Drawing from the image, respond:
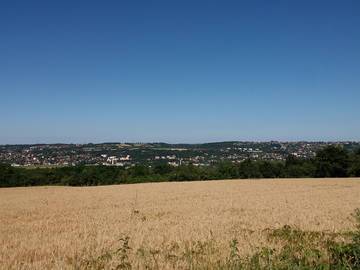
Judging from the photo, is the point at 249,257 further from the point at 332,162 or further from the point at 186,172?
the point at 186,172

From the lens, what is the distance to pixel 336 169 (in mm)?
67625

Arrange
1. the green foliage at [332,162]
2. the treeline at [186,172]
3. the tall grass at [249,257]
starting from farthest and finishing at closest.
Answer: the treeline at [186,172] < the green foliage at [332,162] < the tall grass at [249,257]

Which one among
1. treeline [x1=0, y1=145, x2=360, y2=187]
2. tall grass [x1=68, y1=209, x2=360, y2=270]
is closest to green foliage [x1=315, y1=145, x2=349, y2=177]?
treeline [x1=0, y1=145, x2=360, y2=187]

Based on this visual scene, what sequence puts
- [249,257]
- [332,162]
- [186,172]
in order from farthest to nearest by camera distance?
[186,172], [332,162], [249,257]

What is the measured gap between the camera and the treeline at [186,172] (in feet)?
225

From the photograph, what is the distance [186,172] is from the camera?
82688 mm

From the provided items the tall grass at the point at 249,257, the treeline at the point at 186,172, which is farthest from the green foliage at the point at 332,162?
the tall grass at the point at 249,257

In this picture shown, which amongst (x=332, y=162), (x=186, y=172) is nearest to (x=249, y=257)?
(x=332, y=162)

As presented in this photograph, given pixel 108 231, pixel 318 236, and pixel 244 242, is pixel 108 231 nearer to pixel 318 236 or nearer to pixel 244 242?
pixel 244 242

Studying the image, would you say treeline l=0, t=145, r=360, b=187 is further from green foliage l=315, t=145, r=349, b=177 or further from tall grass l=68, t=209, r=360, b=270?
tall grass l=68, t=209, r=360, b=270

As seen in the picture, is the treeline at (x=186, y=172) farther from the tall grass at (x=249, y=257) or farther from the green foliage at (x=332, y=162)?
the tall grass at (x=249, y=257)

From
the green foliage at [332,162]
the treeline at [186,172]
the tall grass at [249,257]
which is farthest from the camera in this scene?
the treeline at [186,172]

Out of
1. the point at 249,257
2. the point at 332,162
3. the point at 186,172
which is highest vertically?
the point at 249,257

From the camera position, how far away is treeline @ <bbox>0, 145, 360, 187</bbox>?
68.4m
